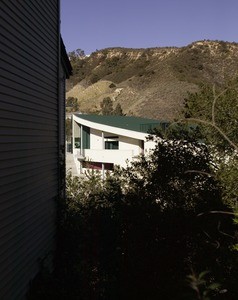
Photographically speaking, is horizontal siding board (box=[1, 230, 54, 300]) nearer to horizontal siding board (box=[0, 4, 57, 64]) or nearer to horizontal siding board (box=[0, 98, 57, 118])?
horizontal siding board (box=[0, 98, 57, 118])

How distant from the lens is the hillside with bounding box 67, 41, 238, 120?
68.0 meters

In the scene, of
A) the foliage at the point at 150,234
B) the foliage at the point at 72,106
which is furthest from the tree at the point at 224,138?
the foliage at the point at 72,106

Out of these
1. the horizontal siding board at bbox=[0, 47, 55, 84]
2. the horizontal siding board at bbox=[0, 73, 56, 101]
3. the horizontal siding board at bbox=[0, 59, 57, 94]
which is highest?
the horizontal siding board at bbox=[0, 47, 55, 84]

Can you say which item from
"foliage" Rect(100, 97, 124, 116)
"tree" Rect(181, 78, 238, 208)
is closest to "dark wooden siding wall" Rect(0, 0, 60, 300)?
"tree" Rect(181, 78, 238, 208)

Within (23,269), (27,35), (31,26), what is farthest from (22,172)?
(31,26)

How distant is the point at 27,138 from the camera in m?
7.60

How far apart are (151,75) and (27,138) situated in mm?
80573

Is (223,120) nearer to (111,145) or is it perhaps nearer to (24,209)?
Result: (24,209)

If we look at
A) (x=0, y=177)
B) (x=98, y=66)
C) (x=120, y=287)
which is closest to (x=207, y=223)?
(x=120, y=287)

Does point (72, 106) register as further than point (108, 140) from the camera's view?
Yes

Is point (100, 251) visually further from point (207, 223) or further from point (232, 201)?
point (232, 201)

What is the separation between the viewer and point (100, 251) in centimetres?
962

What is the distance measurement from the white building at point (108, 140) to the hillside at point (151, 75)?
954 inches

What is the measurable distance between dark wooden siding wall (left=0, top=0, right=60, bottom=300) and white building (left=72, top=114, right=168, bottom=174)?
17.4 m
